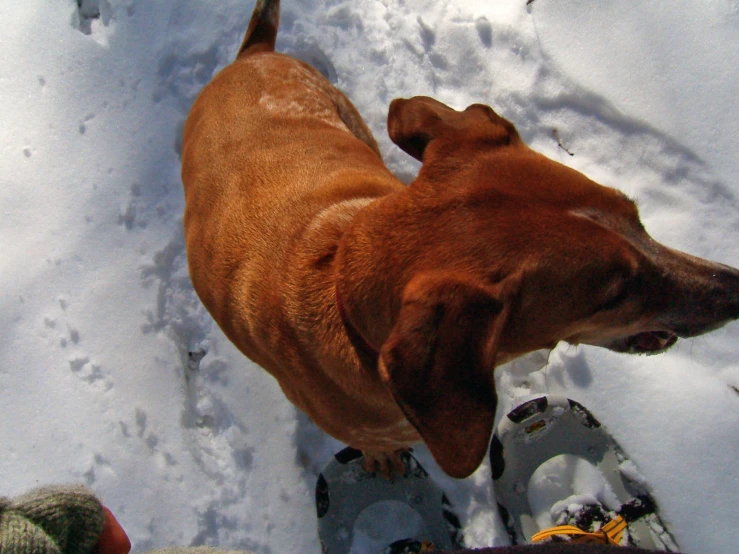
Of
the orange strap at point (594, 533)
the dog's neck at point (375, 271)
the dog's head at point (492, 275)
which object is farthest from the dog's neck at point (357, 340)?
the orange strap at point (594, 533)

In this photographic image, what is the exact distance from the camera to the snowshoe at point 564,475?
9.09 feet

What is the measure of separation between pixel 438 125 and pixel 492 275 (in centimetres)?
69

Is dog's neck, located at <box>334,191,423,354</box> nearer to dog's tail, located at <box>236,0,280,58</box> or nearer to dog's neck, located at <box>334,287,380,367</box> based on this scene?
dog's neck, located at <box>334,287,380,367</box>

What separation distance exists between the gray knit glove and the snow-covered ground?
3.19 ft

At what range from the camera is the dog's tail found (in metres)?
3.18

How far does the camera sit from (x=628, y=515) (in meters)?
2.77

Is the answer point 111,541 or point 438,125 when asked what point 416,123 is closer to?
point 438,125

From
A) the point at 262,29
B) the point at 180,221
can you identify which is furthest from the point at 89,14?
the point at 180,221

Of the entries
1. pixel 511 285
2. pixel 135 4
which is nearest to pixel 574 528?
pixel 511 285

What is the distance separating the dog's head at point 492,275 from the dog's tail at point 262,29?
64.0 inches

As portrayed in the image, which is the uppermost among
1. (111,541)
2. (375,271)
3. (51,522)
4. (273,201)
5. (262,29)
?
(262,29)

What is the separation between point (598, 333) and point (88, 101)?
355 centimetres

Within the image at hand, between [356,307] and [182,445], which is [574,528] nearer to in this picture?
[356,307]

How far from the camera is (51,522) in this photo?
6.36ft
